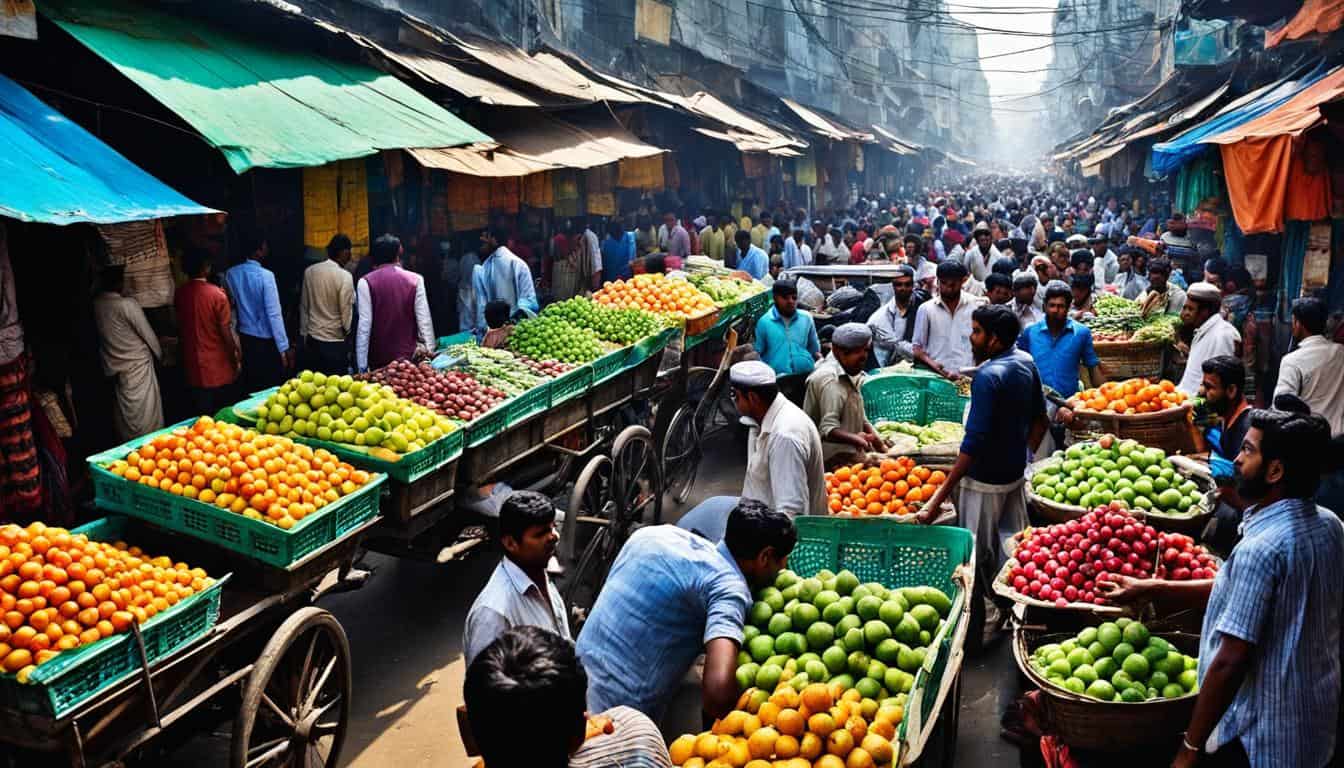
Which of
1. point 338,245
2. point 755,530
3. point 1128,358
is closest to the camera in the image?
point 755,530

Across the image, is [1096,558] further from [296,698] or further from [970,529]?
[296,698]

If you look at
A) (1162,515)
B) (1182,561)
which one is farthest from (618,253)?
(1182,561)

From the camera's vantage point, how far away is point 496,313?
848 cm

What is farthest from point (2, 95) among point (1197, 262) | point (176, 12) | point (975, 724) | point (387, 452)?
point (1197, 262)

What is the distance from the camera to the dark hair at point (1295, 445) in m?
3.20

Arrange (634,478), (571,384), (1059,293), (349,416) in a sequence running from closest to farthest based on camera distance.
→ (349,416) < (571,384) < (634,478) < (1059,293)

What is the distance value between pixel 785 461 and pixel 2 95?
5.08 metres

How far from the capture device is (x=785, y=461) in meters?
5.12

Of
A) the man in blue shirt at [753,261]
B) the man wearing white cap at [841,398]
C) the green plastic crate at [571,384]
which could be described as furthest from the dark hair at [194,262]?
the man in blue shirt at [753,261]

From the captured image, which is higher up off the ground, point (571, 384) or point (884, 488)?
point (571, 384)

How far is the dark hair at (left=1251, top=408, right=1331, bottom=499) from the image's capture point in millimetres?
3195

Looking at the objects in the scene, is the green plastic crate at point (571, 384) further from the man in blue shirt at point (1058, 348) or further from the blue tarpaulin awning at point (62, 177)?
the man in blue shirt at point (1058, 348)

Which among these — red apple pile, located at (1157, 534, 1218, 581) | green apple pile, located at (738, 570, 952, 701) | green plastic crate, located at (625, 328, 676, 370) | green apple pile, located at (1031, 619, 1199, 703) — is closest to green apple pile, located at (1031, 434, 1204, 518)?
red apple pile, located at (1157, 534, 1218, 581)

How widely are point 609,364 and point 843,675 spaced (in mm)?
4168
